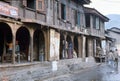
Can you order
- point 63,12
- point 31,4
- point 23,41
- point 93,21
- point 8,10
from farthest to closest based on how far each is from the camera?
point 93,21 < point 63,12 < point 23,41 < point 31,4 < point 8,10

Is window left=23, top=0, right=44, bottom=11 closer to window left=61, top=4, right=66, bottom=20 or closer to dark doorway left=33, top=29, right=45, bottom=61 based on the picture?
dark doorway left=33, top=29, right=45, bottom=61

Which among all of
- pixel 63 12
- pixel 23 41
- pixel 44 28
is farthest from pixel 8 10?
pixel 63 12

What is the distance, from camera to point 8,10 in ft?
55.7

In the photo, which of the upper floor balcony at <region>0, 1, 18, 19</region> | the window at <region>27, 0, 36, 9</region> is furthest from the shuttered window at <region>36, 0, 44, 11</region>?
the upper floor balcony at <region>0, 1, 18, 19</region>

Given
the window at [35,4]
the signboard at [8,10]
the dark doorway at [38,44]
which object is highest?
the window at [35,4]

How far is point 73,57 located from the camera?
2867 cm

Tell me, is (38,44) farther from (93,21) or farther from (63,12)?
(93,21)

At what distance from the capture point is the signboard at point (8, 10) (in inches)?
643

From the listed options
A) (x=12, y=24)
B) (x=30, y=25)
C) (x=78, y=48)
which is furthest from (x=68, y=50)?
(x=12, y=24)

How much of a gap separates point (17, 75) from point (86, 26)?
61.9 ft

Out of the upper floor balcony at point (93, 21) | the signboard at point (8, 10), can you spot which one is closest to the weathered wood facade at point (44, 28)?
the signboard at point (8, 10)

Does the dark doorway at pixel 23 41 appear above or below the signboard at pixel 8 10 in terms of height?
below

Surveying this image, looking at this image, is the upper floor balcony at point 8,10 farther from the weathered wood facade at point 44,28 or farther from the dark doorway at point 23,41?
the dark doorway at point 23,41

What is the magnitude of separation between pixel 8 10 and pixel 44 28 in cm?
566
